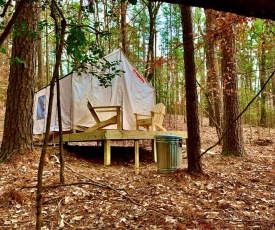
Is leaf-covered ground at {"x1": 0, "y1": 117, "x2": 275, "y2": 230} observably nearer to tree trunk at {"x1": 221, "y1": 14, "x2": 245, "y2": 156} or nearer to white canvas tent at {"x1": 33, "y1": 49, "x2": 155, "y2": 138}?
tree trunk at {"x1": 221, "y1": 14, "x2": 245, "y2": 156}

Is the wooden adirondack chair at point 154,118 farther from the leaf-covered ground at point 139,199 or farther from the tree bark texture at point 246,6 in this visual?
the tree bark texture at point 246,6

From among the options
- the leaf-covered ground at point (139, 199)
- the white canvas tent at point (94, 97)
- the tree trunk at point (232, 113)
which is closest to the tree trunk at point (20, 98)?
the leaf-covered ground at point (139, 199)

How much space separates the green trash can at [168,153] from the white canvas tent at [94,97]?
2.56m

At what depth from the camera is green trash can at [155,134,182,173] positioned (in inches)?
187

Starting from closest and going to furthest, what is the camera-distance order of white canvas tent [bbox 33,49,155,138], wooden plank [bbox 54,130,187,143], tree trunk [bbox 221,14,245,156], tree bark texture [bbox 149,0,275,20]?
tree bark texture [bbox 149,0,275,20] < wooden plank [bbox 54,130,187,143] < tree trunk [bbox 221,14,245,156] < white canvas tent [bbox 33,49,155,138]

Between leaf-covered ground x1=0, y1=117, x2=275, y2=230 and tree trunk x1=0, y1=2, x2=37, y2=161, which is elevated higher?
tree trunk x1=0, y1=2, x2=37, y2=161

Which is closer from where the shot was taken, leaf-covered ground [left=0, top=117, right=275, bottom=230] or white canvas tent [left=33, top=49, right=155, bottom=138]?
leaf-covered ground [left=0, top=117, right=275, bottom=230]

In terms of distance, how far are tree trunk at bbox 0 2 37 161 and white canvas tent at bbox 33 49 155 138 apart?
1.95m

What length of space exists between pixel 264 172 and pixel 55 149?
432 centimetres

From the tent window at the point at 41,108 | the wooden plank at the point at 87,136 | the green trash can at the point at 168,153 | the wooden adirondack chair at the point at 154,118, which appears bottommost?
the green trash can at the point at 168,153

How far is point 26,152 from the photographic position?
4801 mm

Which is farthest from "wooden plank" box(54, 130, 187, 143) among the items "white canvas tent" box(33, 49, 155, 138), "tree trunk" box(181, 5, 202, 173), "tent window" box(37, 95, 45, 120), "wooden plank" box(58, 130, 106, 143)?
"tent window" box(37, 95, 45, 120)

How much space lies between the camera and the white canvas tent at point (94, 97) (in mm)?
6895

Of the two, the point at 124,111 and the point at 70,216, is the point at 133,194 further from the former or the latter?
the point at 124,111
